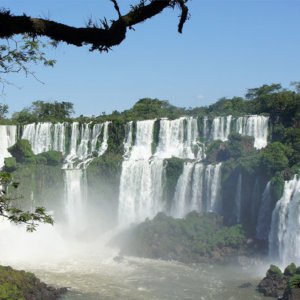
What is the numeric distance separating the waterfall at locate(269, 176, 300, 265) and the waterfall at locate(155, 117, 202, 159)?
11.3 metres

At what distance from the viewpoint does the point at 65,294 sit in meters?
23.3

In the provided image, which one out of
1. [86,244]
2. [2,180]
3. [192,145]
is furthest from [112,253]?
[2,180]

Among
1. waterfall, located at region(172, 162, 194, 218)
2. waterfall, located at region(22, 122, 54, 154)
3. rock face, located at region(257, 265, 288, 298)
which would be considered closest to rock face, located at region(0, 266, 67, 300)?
rock face, located at region(257, 265, 288, 298)

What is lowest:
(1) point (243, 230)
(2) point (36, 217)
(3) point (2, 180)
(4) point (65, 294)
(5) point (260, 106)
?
(4) point (65, 294)

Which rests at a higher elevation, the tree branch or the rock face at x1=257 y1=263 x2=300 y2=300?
the tree branch

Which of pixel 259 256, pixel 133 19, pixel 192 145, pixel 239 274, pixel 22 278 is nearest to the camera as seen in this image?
pixel 133 19

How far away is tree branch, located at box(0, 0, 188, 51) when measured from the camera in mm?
4238

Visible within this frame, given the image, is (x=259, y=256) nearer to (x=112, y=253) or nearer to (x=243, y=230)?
(x=243, y=230)

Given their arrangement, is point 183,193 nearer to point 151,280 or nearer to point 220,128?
point 220,128

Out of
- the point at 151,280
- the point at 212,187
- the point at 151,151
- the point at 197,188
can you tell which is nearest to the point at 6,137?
the point at 151,151

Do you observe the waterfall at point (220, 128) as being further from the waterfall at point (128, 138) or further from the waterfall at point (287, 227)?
the waterfall at point (287, 227)

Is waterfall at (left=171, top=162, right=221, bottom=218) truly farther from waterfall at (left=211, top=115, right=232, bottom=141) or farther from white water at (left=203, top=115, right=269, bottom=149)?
white water at (left=203, top=115, right=269, bottom=149)

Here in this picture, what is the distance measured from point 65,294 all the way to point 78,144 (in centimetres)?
2037

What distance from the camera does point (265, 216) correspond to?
30.8m
